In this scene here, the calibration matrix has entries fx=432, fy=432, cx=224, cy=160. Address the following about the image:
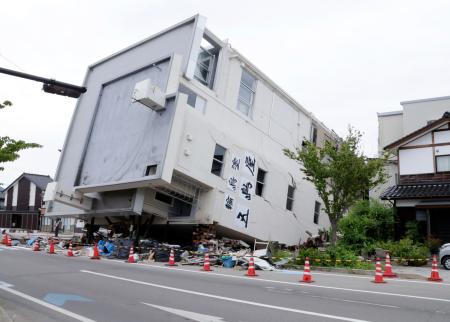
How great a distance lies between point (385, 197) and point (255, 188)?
8.50 metres

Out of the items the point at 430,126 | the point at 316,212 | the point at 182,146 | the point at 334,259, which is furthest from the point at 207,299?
the point at 316,212

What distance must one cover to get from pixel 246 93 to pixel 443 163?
520 inches

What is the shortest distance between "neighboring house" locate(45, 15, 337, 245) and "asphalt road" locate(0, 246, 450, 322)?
9897mm

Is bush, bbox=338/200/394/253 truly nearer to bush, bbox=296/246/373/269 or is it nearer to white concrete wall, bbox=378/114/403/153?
bush, bbox=296/246/373/269

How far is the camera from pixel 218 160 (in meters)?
26.2

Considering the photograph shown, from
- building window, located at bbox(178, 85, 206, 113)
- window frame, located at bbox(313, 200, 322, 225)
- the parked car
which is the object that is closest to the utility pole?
building window, located at bbox(178, 85, 206, 113)

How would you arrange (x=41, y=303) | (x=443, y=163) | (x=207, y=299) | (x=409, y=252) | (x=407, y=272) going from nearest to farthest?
1. (x=41, y=303)
2. (x=207, y=299)
3. (x=407, y=272)
4. (x=409, y=252)
5. (x=443, y=163)

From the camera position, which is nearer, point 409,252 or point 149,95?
point 409,252

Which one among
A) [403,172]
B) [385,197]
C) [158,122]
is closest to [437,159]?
[403,172]

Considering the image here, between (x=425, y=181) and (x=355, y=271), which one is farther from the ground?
(x=425, y=181)

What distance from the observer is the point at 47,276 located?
13609 millimetres

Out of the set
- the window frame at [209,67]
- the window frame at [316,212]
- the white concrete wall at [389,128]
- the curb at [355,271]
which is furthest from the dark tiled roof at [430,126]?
the window frame at [316,212]

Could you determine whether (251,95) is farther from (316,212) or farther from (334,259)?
(334,259)

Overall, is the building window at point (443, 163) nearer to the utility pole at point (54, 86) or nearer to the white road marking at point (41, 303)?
the utility pole at point (54, 86)
